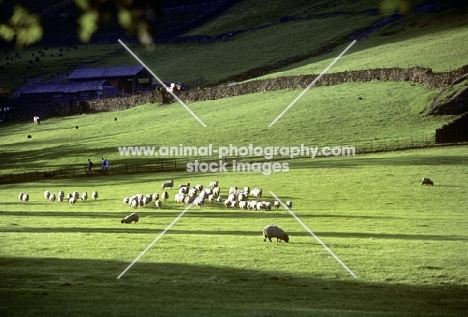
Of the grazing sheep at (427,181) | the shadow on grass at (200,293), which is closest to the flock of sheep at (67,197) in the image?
the grazing sheep at (427,181)

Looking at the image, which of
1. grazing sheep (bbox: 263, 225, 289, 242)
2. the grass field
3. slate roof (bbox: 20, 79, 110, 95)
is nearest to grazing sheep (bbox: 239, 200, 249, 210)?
the grass field

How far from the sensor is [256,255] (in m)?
31.4

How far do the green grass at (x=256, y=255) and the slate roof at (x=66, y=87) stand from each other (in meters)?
74.1

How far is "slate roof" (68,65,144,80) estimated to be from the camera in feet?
420

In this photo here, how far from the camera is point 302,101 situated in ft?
291

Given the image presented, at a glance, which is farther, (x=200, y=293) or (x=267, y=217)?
(x=267, y=217)

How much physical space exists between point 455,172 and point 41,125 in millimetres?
68093

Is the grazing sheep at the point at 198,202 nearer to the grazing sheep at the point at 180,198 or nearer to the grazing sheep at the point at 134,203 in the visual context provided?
the grazing sheep at the point at 180,198

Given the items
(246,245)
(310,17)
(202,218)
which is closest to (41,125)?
(310,17)

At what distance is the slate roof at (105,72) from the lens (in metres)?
128

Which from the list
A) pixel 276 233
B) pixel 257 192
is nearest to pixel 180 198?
pixel 257 192

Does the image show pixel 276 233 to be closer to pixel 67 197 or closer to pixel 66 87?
pixel 67 197

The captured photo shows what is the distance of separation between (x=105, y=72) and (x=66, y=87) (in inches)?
257

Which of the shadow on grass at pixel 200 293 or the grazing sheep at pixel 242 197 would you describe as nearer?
the shadow on grass at pixel 200 293
